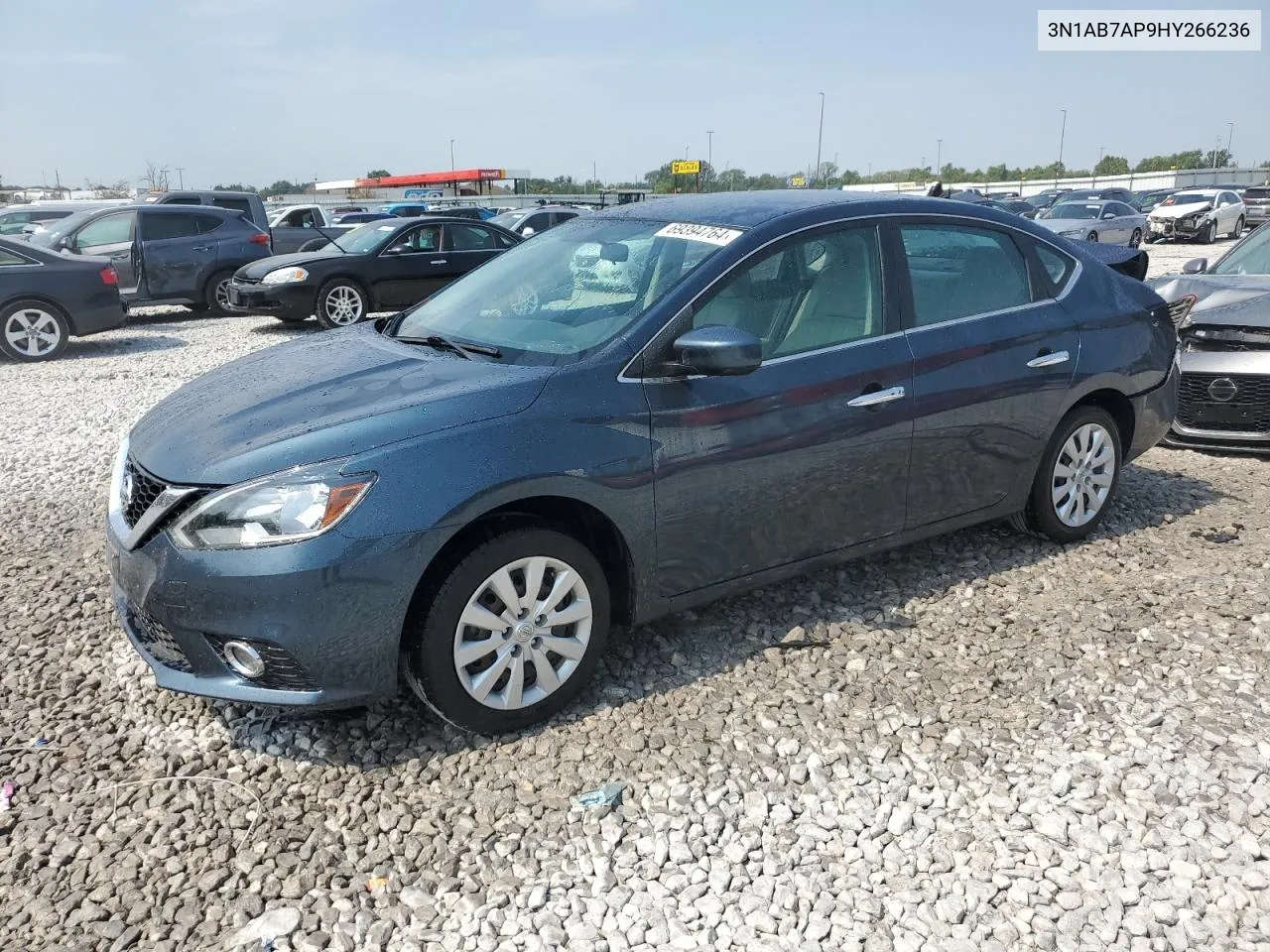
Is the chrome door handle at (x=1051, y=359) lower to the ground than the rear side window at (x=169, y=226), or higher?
lower

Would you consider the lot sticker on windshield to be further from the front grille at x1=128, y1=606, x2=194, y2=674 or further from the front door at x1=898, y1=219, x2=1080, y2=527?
the front grille at x1=128, y1=606, x2=194, y2=674

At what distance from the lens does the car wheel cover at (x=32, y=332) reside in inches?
430

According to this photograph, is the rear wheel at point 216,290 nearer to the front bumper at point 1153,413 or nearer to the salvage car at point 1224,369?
the salvage car at point 1224,369

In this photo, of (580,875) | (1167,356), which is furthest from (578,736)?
(1167,356)

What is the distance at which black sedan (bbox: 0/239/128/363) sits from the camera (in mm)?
10820

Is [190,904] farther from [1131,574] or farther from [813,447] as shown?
[1131,574]

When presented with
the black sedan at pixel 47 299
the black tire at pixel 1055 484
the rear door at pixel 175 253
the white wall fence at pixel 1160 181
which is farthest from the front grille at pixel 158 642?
the white wall fence at pixel 1160 181

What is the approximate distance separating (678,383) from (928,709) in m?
1.42

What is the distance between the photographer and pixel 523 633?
3227 mm

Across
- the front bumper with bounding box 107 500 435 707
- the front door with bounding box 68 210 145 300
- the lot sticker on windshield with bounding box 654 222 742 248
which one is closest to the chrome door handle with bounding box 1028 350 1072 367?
the lot sticker on windshield with bounding box 654 222 742 248

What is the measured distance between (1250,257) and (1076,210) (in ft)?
71.1

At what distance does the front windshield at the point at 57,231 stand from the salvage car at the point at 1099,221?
71.4 feet

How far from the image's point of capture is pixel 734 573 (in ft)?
12.2

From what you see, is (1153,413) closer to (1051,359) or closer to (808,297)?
(1051,359)
